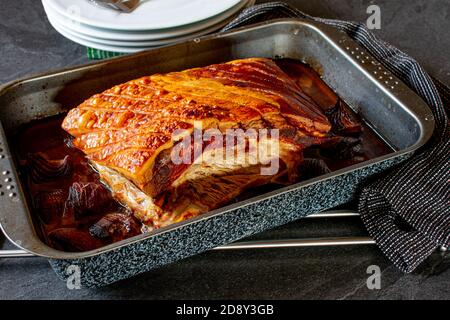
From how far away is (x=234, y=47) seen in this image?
172 cm

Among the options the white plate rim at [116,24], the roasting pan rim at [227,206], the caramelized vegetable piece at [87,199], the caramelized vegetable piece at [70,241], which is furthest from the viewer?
the white plate rim at [116,24]

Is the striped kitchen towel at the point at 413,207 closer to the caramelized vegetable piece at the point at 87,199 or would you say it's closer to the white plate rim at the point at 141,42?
the caramelized vegetable piece at the point at 87,199

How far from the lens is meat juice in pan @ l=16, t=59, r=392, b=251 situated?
1.30 meters

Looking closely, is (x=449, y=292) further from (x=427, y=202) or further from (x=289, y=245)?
(x=289, y=245)

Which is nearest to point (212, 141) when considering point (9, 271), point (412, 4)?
point (9, 271)

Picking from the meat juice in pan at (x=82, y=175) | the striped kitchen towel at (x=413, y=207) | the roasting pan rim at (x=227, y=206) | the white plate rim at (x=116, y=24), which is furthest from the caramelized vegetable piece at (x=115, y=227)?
the white plate rim at (x=116, y=24)

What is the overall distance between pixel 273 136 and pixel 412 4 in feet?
4.11

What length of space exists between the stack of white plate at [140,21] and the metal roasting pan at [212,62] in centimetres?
15

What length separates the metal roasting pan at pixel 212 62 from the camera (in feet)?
3.79

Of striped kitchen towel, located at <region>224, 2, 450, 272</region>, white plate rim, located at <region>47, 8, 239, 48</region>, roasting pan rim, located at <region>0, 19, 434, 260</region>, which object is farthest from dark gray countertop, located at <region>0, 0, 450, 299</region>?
white plate rim, located at <region>47, 8, 239, 48</region>

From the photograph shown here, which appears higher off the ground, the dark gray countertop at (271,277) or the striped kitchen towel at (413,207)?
the striped kitchen towel at (413,207)

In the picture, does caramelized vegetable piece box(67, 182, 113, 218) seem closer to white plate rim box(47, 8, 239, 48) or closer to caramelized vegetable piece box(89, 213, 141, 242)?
caramelized vegetable piece box(89, 213, 141, 242)

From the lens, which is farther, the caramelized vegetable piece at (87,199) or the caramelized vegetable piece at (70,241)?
the caramelized vegetable piece at (87,199)

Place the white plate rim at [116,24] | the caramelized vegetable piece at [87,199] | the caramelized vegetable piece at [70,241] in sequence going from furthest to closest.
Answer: the white plate rim at [116,24]
the caramelized vegetable piece at [87,199]
the caramelized vegetable piece at [70,241]
